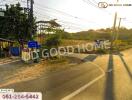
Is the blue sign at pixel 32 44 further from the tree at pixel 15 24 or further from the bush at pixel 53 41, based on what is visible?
the tree at pixel 15 24

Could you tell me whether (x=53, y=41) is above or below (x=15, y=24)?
below

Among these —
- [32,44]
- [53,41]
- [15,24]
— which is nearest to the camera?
[32,44]

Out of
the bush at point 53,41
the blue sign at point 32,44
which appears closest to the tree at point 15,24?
the bush at point 53,41

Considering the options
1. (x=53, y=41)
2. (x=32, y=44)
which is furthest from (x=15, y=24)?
(x=32, y=44)

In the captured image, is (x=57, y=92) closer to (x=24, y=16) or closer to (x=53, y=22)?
(x=24, y=16)

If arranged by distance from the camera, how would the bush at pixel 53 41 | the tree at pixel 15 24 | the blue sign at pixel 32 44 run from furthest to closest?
the tree at pixel 15 24
the bush at pixel 53 41
the blue sign at pixel 32 44

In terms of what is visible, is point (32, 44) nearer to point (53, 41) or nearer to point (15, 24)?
point (53, 41)

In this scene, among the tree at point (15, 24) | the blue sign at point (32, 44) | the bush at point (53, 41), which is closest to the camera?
the blue sign at point (32, 44)

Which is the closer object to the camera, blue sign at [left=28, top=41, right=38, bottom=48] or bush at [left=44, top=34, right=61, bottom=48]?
blue sign at [left=28, top=41, right=38, bottom=48]

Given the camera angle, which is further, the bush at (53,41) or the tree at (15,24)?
the tree at (15,24)

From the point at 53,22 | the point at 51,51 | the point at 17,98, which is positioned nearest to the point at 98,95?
the point at 17,98

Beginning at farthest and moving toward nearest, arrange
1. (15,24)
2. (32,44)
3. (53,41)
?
1. (15,24)
2. (53,41)
3. (32,44)

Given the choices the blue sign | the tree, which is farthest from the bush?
the tree

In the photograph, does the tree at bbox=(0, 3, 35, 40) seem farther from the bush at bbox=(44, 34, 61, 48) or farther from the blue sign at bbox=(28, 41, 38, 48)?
the blue sign at bbox=(28, 41, 38, 48)
